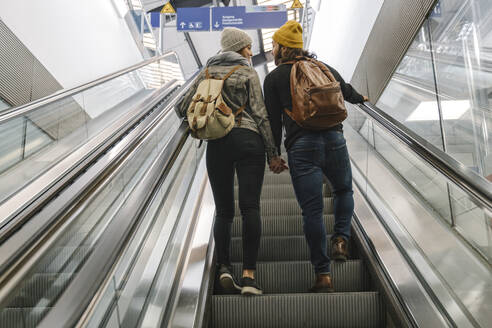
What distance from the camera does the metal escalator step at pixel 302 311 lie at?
7.75ft

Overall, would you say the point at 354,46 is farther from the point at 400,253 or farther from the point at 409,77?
the point at 400,253

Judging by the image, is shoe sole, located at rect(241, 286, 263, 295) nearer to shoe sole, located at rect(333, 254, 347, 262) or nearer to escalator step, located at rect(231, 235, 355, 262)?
shoe sole, located at rect(333, 254, 347, 262)

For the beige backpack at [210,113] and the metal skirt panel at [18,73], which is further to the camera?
the metal skirt panel at [18,73]

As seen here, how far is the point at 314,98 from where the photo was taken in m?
2.45

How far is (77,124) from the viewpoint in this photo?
4.13 meters

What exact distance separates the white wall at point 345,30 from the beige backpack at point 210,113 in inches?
144

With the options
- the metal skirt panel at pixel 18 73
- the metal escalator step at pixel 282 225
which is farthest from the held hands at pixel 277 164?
the metal skirt panel at pixel 18 73

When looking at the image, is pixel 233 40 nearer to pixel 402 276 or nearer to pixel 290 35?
pixel 290 35

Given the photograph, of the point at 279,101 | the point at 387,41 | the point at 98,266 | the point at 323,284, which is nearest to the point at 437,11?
the point at 387,41

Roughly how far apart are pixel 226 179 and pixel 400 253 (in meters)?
1.06

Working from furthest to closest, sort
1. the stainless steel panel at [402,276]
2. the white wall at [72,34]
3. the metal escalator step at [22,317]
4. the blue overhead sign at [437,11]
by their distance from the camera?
the white wall at [72,34]
the blue overhead sign at [437,11]
the stainless steel panel at [402,276]
the metal escalator step at [22,317]

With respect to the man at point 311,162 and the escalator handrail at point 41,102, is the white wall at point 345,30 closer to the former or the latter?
the man at point 311,162

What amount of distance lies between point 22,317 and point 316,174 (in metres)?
1.75

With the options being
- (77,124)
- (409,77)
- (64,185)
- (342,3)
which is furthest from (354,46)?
(64,185)
